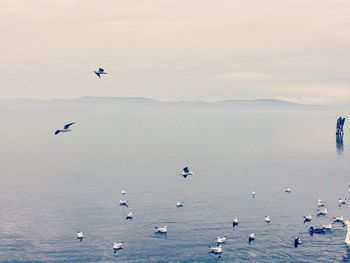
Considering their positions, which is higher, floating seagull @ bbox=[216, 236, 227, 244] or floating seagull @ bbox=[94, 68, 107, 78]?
floating seagull @ bbox=[94, 68, 107, 78]

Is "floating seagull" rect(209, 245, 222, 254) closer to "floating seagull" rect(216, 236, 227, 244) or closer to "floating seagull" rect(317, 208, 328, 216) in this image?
"floating seagull" rect(216, 236, 227, 244)

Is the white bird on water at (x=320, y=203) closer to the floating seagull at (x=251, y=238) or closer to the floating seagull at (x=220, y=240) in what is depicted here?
the floating seagull at (x=251, y=238)

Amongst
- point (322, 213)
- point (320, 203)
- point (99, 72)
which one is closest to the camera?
point (99, 72)

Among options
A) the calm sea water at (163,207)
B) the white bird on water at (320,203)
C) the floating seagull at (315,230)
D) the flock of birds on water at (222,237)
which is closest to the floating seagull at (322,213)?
the flock of birds on water at (222,237)

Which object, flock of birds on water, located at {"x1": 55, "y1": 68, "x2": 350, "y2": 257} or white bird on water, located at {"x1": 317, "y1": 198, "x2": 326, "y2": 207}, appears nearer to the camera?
flock of birds on water, located at {"x1": 55, "y1": 68, "x2": 350, "y2": 257}

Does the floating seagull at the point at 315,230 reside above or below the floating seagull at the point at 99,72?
below

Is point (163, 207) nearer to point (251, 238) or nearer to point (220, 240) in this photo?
point (220, 240)

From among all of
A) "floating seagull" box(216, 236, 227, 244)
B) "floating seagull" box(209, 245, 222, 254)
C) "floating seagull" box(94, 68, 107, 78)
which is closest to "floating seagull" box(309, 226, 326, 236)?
"floating seagull" box(216, 236, 227, 244)

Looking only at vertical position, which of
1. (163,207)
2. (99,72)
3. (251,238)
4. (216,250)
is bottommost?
(216,250)

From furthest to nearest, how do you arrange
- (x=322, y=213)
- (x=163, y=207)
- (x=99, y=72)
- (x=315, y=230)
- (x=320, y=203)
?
(x=320, y=203) → (x=163, y=207) → (x=322, y=213) → (x=315, y=230) → (x=99, y=72)

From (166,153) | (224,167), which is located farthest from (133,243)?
(166,153)

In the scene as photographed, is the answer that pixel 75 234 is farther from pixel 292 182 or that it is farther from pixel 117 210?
pixel 292 182

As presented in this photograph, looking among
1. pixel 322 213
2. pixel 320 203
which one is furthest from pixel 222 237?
pixel 320 203
